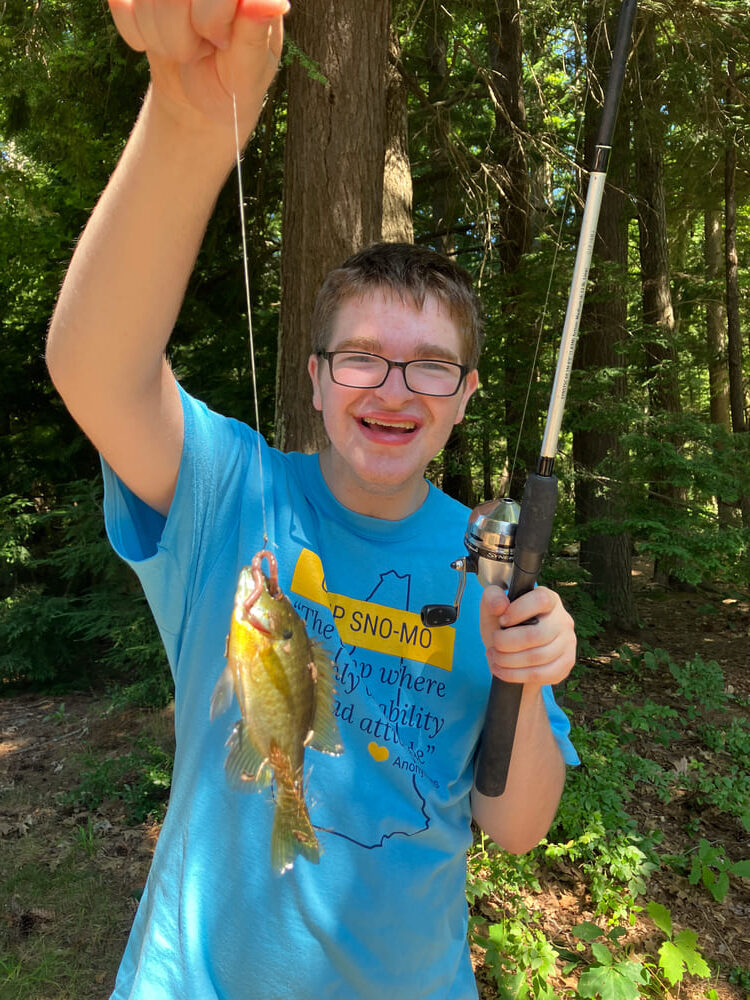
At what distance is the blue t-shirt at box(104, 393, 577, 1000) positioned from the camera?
4.86ft

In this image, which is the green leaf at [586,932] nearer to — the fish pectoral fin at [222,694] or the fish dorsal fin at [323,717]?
the fish dorsal fin at [323,717]

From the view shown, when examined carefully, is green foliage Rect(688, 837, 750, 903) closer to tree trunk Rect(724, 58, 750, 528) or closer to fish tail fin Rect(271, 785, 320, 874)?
fish tail fin Rect(271, 785, 320, 874)

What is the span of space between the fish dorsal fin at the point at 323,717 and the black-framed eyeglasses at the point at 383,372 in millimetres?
588

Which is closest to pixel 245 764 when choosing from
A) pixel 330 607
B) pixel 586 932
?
pixel 330 607

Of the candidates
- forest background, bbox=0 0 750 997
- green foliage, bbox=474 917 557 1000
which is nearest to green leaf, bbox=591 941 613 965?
forest background, bbox=0 0 750 997

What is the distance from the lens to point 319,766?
60.3 inches

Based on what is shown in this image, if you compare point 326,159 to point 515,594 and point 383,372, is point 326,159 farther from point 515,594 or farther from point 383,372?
point 515,594

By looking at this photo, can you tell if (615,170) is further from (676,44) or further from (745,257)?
(745,257)

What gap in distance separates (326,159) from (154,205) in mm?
3741

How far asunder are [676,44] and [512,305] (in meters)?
3.14

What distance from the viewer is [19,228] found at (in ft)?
27.0

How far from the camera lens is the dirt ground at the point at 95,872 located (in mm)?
3812

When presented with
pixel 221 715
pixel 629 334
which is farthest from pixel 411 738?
pixel 629 334

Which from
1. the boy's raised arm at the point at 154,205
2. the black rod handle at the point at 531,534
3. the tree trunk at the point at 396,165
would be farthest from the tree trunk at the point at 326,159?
the boy's raised arm at the point at 154,205
